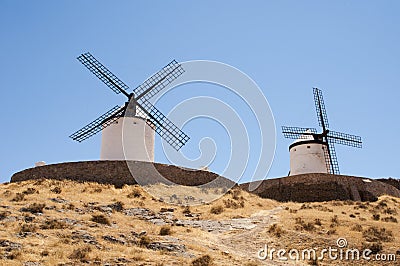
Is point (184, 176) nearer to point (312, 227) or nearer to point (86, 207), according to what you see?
point (86, 207)

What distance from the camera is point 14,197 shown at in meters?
21.2

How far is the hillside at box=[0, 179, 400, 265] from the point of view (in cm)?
1415

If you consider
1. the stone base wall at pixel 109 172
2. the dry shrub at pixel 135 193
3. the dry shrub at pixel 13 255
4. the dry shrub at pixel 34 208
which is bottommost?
the dry shrub at pixel 13 255

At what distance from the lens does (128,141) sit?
28.4 m

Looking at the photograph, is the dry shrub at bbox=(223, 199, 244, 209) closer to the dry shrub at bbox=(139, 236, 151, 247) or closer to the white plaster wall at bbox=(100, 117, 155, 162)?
the white plaster wall at bbox=(100, 117, 155, 162)

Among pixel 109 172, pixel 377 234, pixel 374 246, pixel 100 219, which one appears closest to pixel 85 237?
pixel 100 219

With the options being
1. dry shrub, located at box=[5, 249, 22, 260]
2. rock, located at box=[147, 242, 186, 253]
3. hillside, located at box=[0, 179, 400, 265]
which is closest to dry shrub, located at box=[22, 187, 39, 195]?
hillside, located at box=[0, 179, 400, 265]

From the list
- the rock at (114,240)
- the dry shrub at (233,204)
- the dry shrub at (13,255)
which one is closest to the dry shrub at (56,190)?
the rock at (114,240)

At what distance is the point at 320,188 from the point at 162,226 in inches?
575

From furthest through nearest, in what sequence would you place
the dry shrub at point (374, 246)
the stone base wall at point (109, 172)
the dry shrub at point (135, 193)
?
the stone base wall at point (109, 172)
the dry shrub at point (135, 193)
the dry shrub at point (374, 246)

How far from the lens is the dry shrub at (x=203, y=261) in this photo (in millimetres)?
13766

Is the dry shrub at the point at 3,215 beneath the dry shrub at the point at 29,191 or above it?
beneath

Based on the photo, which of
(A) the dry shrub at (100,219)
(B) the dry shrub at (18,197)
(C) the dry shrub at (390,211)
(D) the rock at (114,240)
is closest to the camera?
(D) the rock at (114,240)

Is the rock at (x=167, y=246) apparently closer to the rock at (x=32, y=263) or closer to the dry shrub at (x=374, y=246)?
the rock at (x=32, y=263)
